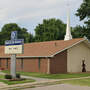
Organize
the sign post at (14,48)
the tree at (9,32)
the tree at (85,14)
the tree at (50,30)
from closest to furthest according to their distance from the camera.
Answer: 1. the sign post at (14,48)
2. the tree at (85,14)
3. the tree at (50,30)
4. the tree at (9,32)

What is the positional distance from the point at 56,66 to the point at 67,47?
3.03 meters

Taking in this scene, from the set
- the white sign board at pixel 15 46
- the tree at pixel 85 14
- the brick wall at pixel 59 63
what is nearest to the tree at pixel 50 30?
the tree at pixel 85 14

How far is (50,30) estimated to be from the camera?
222 feet

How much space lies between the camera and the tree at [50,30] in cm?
6612

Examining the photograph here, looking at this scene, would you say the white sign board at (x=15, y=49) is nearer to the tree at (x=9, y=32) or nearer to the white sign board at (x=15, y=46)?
the white sign board at (x=15, y=46)

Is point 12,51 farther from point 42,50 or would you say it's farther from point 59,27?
point 59,27

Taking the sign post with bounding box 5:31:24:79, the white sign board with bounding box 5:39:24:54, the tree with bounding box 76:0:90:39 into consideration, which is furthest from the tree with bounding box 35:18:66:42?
the sign post with bounding box 5:31:24:79

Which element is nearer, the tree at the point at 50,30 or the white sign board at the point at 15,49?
the white sign board at the point at 15,49

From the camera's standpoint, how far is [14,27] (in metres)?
78.8

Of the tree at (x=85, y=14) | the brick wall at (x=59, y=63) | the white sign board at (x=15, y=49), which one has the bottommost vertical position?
the brick wall at (x=59, y=63)

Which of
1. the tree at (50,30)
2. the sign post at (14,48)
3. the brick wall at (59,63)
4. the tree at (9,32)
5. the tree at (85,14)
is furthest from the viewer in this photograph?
the tree at (9,32)

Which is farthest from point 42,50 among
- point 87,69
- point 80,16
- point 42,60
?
point 80,16

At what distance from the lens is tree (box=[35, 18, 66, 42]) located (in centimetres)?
6612

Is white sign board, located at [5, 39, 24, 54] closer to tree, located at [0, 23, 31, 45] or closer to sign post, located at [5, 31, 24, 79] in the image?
sign post, located at [5, 31, 24, 79]
